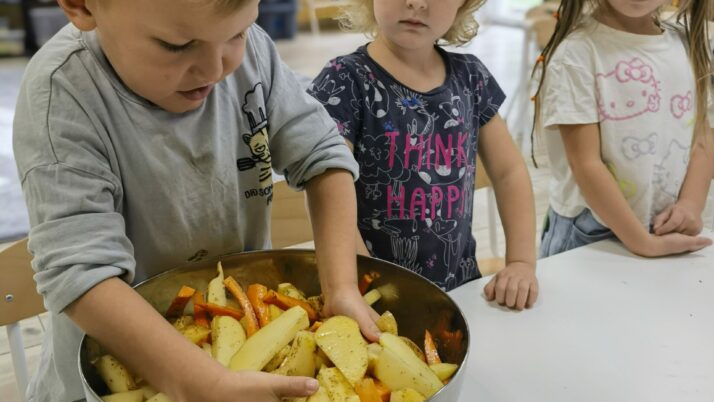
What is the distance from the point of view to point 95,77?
2.09 feet

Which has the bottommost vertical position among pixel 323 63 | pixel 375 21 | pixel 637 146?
pixel 323 63

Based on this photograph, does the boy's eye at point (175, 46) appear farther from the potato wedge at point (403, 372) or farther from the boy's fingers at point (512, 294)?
the boy's fingers at point (512, 294)

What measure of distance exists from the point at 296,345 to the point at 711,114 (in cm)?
109

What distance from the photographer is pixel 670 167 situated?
4.18ft

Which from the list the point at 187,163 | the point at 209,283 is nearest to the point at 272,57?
the point at 187,163

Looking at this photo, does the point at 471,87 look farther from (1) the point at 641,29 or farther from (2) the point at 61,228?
(2) the point at 61,228

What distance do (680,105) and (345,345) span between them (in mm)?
952

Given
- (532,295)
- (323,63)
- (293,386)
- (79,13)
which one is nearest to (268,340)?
(293,386)

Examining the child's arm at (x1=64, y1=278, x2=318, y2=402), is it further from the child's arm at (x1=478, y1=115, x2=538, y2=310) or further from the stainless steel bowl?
the child's arm at (x1=478, y1=115, x2=538, y2=310)

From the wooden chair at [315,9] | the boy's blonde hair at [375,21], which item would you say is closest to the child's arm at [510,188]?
the boy's blonde hair at [375,21]

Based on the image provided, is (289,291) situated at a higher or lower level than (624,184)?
higher

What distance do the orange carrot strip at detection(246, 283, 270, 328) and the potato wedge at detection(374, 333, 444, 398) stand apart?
0.13m

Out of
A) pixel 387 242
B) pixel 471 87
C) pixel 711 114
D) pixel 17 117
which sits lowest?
pixel 387 242

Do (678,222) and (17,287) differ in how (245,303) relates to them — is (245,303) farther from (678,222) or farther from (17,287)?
(678,222)
